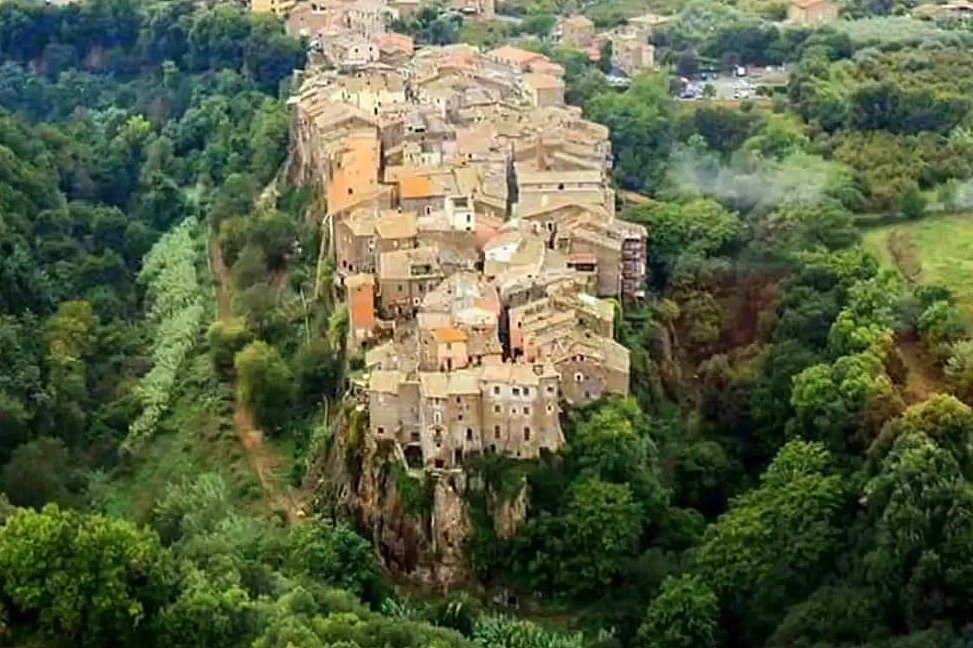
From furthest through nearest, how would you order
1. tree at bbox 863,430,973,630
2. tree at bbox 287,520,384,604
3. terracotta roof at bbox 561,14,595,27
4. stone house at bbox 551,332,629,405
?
terracotta roof at bbox 561,14,595,27, stone house at bbox 551,332,629,405, tree at bbox 287,520,384,604, tree at bbox 863,430,973,630

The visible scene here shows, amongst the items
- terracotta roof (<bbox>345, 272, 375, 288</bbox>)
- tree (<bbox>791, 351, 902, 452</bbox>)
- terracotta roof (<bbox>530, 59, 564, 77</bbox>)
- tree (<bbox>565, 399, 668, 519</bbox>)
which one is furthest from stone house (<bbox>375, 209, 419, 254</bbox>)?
terracotta roof (<bbox>530, 59, 564, 77</bbox>)

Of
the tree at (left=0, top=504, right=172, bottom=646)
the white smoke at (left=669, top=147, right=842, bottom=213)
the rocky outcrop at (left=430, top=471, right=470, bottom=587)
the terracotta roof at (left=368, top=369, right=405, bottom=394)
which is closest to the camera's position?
the tree at (left=0, top=504, right=172, bottom=646)

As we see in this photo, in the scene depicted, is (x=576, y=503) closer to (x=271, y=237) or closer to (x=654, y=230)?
(x=654, y=230)

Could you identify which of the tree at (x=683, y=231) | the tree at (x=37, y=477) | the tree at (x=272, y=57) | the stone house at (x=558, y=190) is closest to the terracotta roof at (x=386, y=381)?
the tree at (x=37, y=477)

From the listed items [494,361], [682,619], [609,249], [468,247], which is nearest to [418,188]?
[468,247]

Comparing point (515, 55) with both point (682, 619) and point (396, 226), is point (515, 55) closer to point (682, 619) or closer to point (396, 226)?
point (396, 226)

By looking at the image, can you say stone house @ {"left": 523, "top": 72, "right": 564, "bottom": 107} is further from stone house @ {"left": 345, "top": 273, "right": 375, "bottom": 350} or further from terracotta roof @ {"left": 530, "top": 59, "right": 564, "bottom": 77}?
stone house @ {"left": 345, "top": 273, "right": 375, "bottom": 350}
